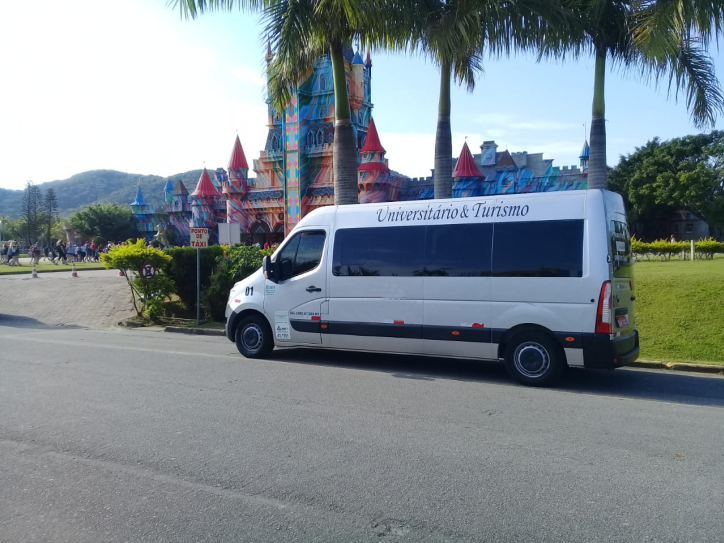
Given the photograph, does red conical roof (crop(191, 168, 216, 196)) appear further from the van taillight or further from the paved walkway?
the van taillight

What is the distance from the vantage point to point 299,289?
10.0 m

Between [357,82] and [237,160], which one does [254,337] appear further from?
[237,160]

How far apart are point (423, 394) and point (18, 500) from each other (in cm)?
461

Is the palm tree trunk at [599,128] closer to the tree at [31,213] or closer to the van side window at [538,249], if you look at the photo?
the van side window at [538,249]

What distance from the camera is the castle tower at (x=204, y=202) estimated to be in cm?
5488

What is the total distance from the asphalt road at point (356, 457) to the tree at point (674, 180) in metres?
39.4

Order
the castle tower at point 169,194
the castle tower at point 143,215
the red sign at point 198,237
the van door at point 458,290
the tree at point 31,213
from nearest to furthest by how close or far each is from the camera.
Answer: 1. the van door at point 458,290
2. the red sign at point 198,237
3. the castle tower at point 169,194
4. the castle tower at point 143,215
5. the tree at point 31,213

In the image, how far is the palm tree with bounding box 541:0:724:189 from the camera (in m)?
11.5

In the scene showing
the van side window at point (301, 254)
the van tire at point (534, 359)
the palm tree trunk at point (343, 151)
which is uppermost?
the palm tree trunk at point (343, 151)

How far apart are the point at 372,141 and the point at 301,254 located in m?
33.4

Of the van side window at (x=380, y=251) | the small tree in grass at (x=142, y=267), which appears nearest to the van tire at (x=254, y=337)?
the van side window at (x=380, y=251)

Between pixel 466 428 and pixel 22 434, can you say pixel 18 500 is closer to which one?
pixel 22 434

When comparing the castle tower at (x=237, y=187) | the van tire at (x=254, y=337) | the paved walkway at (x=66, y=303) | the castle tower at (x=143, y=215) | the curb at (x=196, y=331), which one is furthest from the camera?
the castle tower at (x=143, y=215)

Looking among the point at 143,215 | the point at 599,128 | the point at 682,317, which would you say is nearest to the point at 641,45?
the point at 599,128
